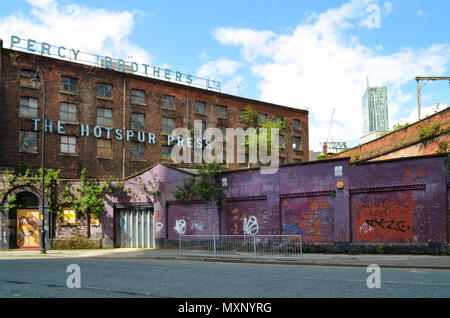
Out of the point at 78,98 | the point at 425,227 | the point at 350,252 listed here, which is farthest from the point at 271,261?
the point at 78,98

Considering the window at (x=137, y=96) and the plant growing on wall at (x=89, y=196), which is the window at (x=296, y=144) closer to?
the window at (x=137, y=96)

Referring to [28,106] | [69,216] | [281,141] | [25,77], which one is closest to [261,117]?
[281,141]

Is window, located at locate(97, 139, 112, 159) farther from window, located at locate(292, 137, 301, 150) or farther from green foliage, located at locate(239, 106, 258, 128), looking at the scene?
window, located at locate(292, 137, 301, 150)

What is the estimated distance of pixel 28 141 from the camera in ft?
120

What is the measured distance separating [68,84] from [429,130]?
30.3 metres

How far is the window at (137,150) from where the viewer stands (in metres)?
42.9

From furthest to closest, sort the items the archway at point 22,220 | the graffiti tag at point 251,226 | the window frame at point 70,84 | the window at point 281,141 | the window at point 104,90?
the window at point 281,141, the window at point 104,90, the window frame at point 70,84, the archway at point 22,220, the graffiti tag at point 251,226

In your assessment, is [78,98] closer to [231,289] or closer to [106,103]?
[106,103]

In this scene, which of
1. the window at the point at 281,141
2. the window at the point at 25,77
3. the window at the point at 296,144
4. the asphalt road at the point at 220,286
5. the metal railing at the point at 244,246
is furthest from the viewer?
the window at the point at 296,144

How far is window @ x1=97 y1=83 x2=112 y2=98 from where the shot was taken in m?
41.2

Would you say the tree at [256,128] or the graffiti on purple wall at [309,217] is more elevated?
the tree at [256,128]

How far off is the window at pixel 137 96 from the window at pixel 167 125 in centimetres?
303

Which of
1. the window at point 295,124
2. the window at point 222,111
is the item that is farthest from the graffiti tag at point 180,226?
the window at point 295,124
